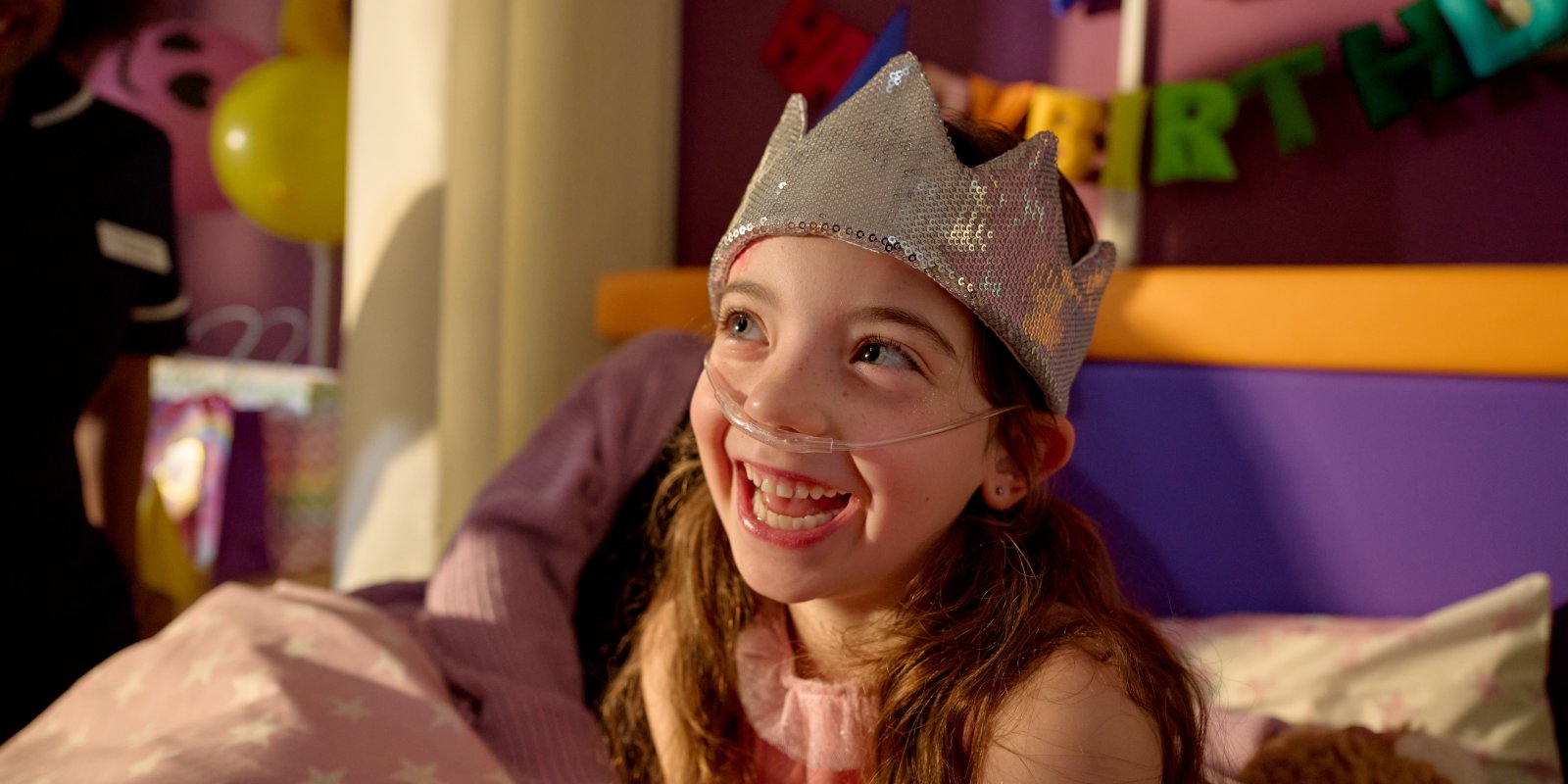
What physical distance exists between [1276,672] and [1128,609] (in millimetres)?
332

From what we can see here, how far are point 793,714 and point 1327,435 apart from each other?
0.72m

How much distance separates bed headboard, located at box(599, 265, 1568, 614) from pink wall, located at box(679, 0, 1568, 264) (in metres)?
0.21

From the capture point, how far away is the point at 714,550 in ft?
3.54

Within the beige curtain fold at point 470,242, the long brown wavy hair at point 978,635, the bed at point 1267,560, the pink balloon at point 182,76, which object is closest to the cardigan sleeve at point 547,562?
the bed at point 1267,560

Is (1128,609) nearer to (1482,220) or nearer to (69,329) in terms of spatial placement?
(1482,220)

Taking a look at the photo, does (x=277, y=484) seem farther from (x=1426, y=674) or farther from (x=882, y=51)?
(x=1426, y=674)

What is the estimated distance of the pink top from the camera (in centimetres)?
94

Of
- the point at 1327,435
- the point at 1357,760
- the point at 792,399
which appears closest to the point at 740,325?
the point at 792,399

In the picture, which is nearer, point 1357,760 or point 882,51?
point 1357,760

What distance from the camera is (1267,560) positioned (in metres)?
1.32

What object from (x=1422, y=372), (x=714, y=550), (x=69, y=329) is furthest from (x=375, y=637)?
(x=1422, y=372)

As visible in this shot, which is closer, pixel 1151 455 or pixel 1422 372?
pixel 1422 372

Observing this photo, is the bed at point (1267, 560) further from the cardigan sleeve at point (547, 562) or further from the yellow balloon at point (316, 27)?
the yellow balloon at point (316, 27)

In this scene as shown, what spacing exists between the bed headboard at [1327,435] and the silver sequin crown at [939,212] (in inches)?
19.6
